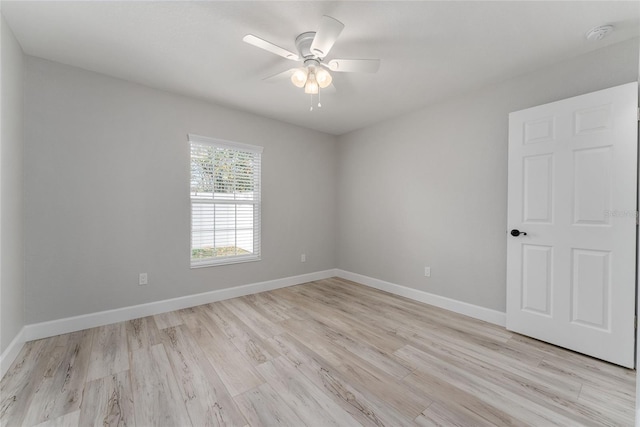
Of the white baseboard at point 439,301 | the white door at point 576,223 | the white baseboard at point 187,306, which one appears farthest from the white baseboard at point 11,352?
the white door at point 576,223

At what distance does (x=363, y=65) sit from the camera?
2016 millimetres

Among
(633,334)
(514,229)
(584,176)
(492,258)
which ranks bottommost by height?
(633,334)

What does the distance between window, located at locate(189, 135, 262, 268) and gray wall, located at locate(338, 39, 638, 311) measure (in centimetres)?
172

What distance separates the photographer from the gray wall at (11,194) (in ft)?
6.10

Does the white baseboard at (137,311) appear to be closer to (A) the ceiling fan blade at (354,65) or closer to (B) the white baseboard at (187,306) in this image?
(B) the white baseboard at (187,306)

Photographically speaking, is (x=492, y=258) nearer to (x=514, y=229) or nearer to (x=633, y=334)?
(x=514, y=229)

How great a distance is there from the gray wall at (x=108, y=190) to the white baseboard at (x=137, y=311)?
63 mm

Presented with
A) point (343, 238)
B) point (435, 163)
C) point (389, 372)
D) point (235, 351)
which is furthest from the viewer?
point (343, 238)

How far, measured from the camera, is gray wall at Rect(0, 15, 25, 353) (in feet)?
6.10

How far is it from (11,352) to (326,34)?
129 inches

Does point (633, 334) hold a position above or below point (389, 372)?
above

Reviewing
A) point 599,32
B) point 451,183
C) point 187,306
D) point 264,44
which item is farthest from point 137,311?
point 599,32

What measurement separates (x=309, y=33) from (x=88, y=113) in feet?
7.65

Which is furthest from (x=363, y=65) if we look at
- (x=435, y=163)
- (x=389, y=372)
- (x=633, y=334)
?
(x=633, y=334)
